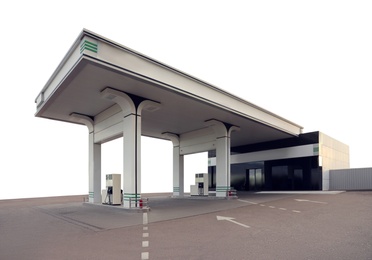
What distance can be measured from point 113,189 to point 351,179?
73.6ft

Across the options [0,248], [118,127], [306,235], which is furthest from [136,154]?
[306,235]

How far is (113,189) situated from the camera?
18500mm

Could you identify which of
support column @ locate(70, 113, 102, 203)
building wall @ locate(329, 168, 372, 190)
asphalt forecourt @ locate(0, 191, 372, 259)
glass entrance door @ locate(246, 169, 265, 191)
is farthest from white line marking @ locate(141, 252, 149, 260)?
glass entrance door @ locate(246, 169, 265, 191)

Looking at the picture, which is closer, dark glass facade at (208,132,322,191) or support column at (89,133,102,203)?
support column at (89,133,102,203)

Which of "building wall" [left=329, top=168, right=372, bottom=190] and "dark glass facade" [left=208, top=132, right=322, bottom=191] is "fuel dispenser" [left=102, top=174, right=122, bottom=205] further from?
"building wall" [left=329, top=168, right=372, bottom=190]

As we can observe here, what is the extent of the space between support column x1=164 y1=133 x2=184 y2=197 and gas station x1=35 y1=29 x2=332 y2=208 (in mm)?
1779

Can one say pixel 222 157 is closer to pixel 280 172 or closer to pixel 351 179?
pixel 280 172

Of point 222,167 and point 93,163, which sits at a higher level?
point 93,163

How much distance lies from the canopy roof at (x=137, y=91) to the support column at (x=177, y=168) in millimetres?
3159

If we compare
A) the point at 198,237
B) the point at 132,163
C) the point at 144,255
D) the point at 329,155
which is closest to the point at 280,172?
the point at 329,155

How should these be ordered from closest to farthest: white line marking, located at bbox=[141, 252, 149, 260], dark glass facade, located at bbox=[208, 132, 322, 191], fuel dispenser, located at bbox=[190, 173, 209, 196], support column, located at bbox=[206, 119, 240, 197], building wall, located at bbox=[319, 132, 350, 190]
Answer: white line marking, located at bbox=[141, 252, 149, 260], support column, located at bbox=[206, 119, 240, 197], fuel dispenser, located at bbox=[190, 173, 209, 196], building wall, located at bbox=[319, 132, 350, 190], dark glass facade, located at bbox=[208, 132, 322, 191]

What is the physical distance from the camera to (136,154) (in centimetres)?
1659

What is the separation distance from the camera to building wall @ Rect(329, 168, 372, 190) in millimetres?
28938

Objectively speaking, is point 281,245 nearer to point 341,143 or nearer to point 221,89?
point 221,89
